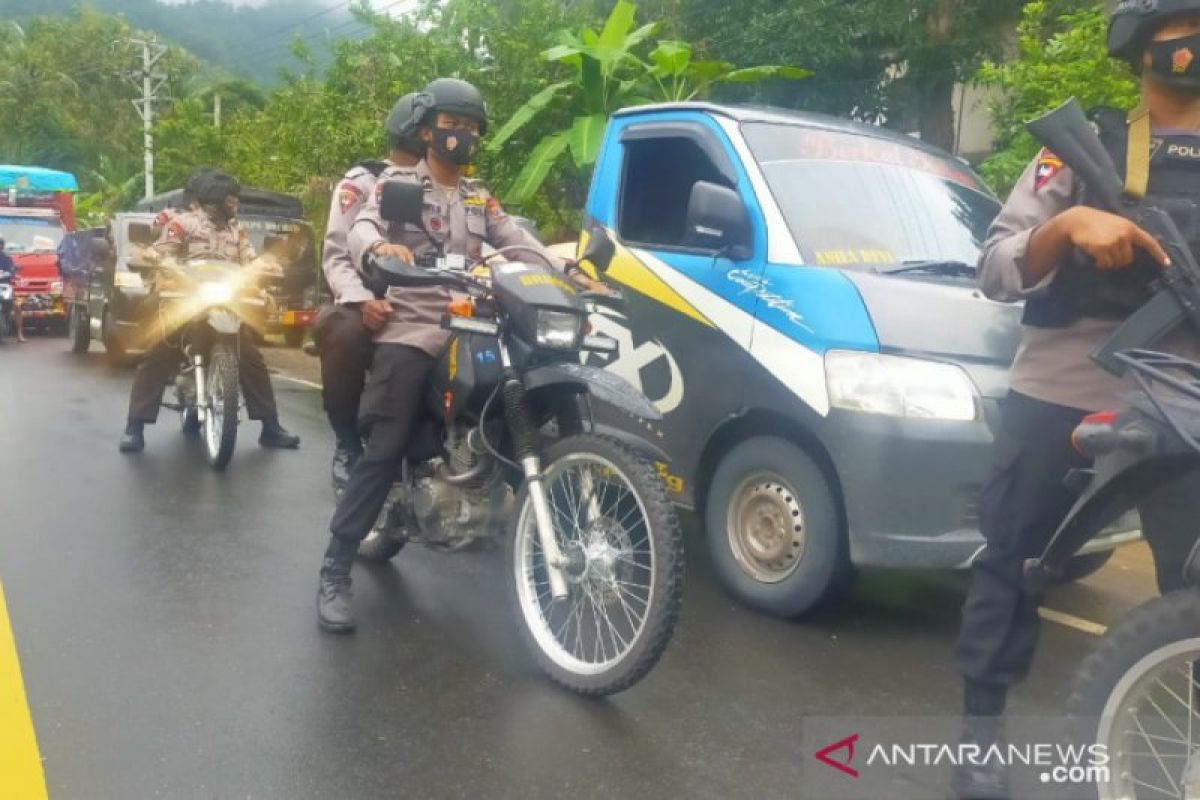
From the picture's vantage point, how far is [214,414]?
7809 millimetres

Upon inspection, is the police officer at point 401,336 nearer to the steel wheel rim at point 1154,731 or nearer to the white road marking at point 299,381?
the steel wheel rim at point 1154,731

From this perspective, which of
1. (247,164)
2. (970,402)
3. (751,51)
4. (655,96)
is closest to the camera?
(970,402)

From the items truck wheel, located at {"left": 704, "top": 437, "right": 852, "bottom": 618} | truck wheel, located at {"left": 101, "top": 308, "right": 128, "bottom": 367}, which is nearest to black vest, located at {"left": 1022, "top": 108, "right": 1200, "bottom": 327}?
truck wheel, located at {"left": 704, "top": 437, "right": 852, "bottom": 618}

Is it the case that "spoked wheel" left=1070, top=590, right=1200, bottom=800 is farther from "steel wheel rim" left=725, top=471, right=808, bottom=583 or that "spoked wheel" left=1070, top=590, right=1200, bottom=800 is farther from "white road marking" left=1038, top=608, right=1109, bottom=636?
"white road marking" left=1038, top=608, right=1109, bottom=636

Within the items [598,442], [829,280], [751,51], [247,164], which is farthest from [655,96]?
[247,164]

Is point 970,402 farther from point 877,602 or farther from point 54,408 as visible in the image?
point 54,408

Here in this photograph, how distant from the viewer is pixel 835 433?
440 cm

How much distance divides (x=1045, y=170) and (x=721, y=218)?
1963mm

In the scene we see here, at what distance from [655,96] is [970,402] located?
33.0 ft

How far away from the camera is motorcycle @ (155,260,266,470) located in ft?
25.5

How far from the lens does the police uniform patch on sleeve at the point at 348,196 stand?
4.83m

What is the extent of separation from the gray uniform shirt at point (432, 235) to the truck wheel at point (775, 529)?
111 cm

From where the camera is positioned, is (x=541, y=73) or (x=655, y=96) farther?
(x=541, y=73)

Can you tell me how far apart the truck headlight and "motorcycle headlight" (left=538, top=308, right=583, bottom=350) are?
100 cm
